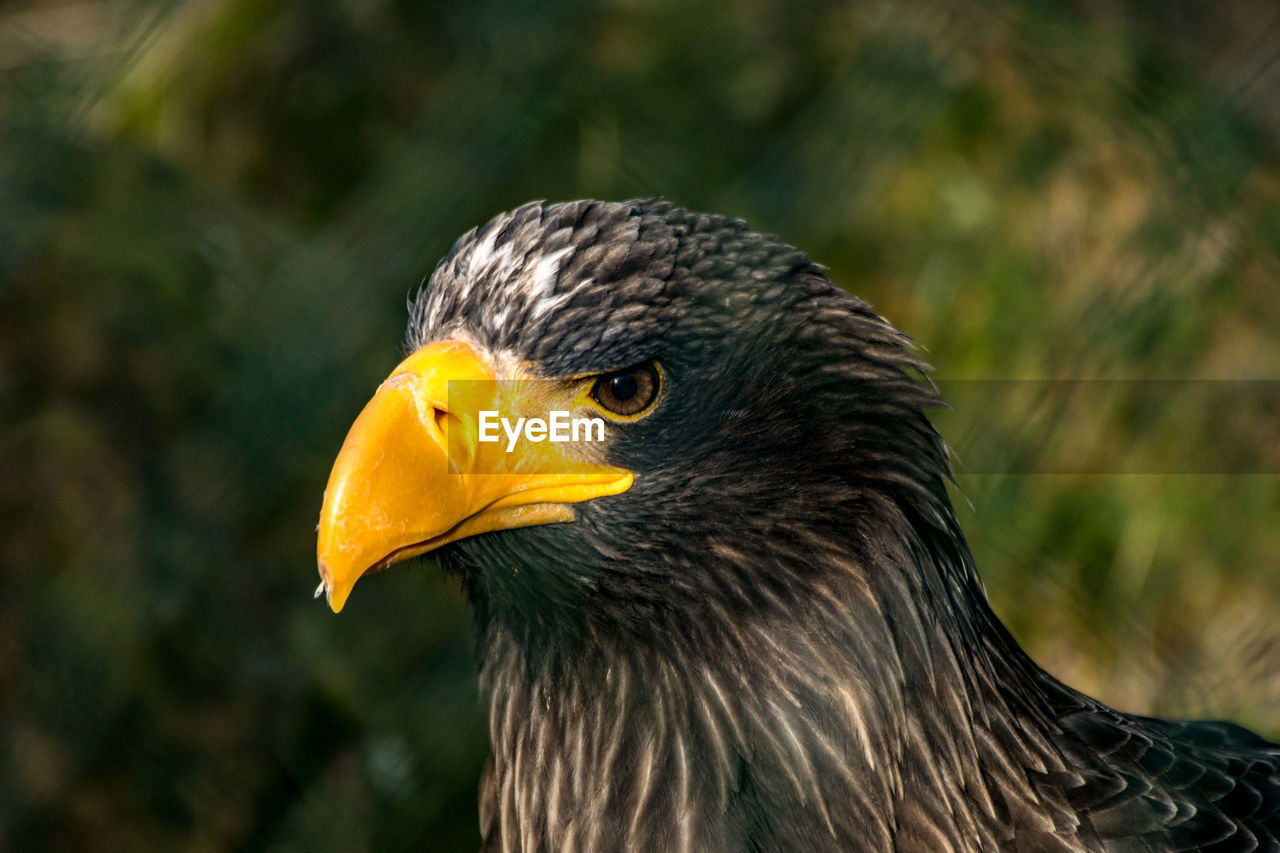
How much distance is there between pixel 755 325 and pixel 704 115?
99.0 inches

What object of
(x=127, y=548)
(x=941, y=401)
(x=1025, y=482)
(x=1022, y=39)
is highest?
(x=1022, y=39)

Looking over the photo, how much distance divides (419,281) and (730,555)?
164 cm

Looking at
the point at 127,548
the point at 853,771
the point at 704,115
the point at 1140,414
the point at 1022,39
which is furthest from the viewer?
the point at 704,115

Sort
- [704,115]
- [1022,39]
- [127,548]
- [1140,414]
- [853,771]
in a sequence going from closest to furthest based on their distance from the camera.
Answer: [853,771] < [127,548] < [1022,39] < [1140,414] < [704,115]

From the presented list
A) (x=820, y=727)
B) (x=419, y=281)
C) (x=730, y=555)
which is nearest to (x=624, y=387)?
(x=730, y=555)

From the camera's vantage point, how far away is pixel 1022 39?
11.3 feet

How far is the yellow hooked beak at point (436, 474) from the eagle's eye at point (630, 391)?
0.25 ft

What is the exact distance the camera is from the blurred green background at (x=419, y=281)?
2.90 metres

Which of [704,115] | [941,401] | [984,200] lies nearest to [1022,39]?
[984,200]

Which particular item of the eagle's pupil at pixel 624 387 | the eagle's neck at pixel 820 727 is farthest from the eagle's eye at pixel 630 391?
the eagle's neck at pixel 820 727

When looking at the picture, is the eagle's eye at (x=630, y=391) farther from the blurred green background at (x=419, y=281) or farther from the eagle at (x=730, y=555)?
the blurred green background at (x=419, y=281)

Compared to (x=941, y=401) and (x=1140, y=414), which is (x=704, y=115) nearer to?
(x=1140, y=414)

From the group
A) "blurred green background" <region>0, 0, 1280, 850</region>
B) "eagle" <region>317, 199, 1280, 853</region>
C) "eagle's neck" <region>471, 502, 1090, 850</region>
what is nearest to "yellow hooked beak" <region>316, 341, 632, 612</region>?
"eagle" <region>317, 199, 1280, 853</region>

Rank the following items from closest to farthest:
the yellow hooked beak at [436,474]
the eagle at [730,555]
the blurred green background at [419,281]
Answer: the yellow hooked beak at [436,474], the eagle at [730,555], the blurred green background at [419,281]
